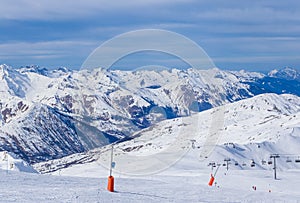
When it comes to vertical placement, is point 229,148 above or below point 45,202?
above

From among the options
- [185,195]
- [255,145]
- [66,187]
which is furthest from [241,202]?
[255,145]

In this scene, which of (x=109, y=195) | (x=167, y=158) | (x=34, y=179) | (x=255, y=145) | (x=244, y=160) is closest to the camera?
(x=109, y=195)

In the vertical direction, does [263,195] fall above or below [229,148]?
below

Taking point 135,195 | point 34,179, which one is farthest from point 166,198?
point 34,179

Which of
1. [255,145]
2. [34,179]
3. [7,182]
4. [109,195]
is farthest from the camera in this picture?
[255,145]

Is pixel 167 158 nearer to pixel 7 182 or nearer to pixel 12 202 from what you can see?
pixel 7 182

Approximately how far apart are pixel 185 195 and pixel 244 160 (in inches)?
5693

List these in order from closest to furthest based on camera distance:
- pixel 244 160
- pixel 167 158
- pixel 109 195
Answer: pixel 109 195
pixel 167 158
pixel 244 160

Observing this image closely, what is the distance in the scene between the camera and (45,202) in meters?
25.0

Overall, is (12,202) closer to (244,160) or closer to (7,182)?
(7,182)

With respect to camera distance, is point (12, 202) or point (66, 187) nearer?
point (12, 202)

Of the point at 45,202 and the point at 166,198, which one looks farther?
the point at 166,198

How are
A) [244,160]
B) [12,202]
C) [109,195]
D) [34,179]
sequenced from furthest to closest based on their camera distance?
1. [244,160]
2. [34,179]
3. [109,195]
4. [12,202]

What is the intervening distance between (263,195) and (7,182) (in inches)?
693
